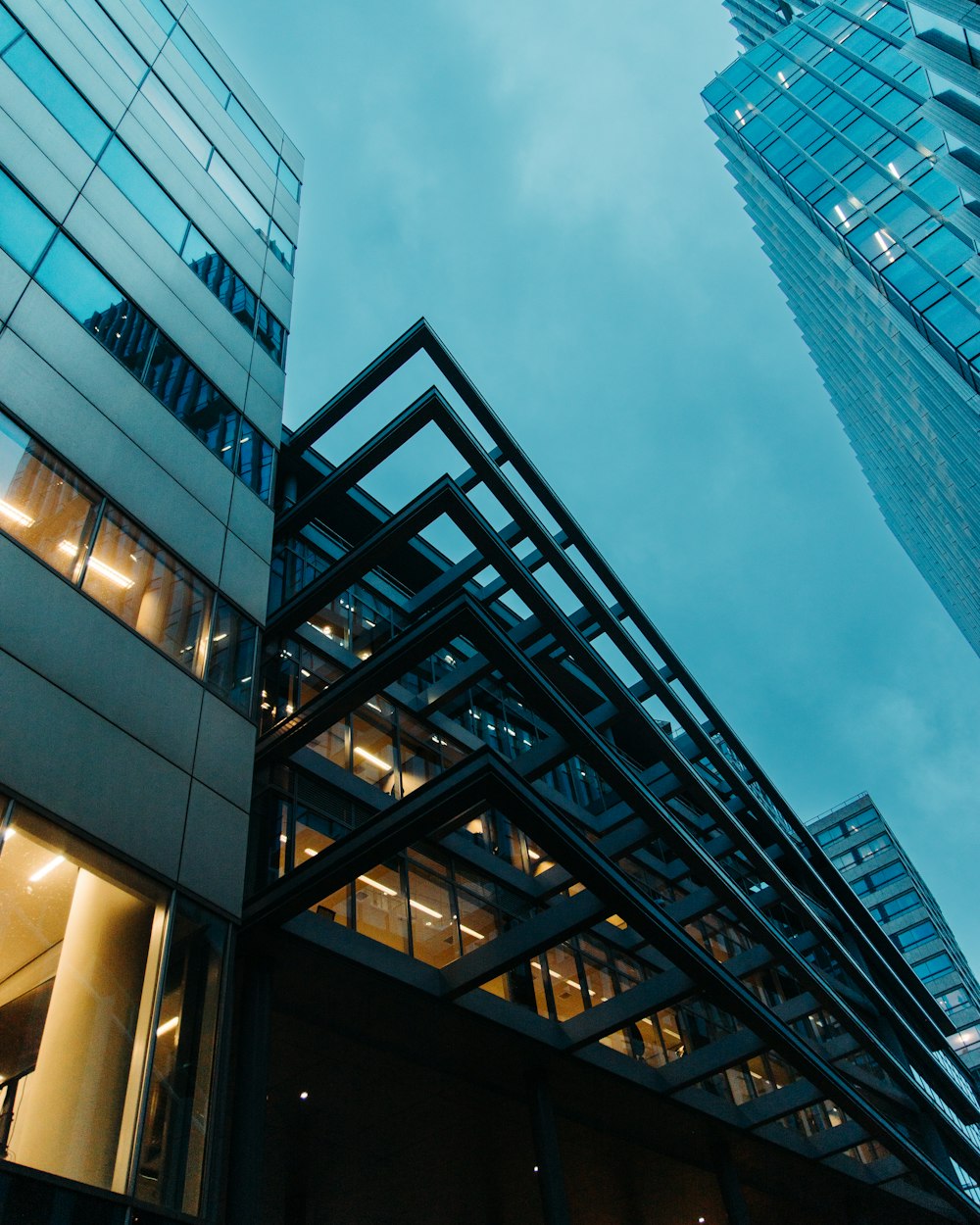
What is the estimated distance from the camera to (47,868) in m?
10.4

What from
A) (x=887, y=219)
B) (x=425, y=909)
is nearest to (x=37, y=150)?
(x=425, y=909)

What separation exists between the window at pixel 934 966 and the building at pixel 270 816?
60805mm

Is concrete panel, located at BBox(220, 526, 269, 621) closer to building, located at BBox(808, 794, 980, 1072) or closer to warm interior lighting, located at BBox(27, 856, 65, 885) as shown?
warm interior lighting, located at BBox(27, 856, 65, 885)

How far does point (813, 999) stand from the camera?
1015 inches

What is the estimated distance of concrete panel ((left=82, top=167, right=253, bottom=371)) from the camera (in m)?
17.4

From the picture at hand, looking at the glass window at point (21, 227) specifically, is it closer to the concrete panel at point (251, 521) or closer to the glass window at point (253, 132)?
the concrete panel at point (251, 521)

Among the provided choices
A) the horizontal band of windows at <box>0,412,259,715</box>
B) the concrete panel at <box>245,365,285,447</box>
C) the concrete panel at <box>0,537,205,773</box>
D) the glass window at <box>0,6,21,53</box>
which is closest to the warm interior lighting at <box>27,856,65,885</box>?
the concrete panel at <box>0,537,205,773</box>

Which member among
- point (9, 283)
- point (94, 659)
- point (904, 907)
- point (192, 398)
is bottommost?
point (94, 659)

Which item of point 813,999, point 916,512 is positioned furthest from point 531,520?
point 916,512

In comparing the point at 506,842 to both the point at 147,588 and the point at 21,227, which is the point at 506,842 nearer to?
the point at 147,588

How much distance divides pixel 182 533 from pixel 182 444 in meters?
2.16

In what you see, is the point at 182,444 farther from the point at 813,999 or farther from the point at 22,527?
the point at 813,999

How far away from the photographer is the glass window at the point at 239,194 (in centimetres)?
2334

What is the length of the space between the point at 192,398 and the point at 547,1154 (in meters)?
16.0
